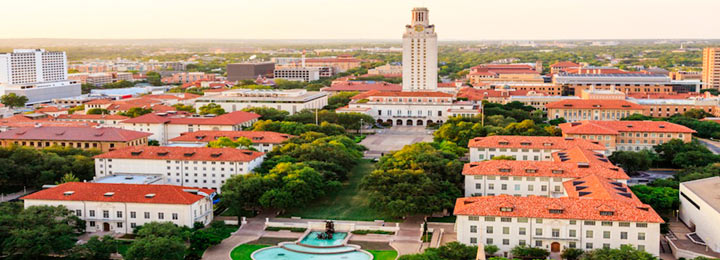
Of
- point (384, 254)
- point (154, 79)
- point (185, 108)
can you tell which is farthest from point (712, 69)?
point (154, 79)

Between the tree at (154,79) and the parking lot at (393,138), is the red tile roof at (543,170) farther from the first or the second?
the tree at (154,79)

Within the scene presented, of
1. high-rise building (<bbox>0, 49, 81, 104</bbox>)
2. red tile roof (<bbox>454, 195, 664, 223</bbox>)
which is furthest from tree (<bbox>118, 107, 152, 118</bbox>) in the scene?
Result: red tile roof (<bbox>454, 195, 664, 223</bbox>)

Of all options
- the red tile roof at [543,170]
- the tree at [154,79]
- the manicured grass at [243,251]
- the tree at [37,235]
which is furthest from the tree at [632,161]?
the tree at [154,79]

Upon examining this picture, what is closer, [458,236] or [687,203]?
[458,236]

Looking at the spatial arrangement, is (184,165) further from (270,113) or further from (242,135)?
(270,113)

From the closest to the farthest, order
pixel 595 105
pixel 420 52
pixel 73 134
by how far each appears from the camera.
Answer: pixel 73 134 < pixel 595 105 < pixel 420 52

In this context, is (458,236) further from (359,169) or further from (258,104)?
(258,104)

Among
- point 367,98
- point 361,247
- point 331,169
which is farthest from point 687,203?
point 367,98

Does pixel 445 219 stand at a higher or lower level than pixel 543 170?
lower
